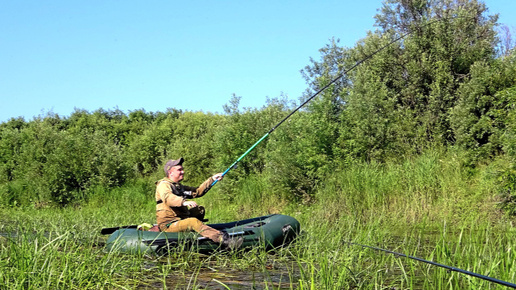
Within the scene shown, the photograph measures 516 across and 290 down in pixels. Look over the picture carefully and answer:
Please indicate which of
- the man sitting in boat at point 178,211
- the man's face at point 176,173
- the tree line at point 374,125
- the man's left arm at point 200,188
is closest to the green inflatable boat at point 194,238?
the man sitting in boat at point 178,211

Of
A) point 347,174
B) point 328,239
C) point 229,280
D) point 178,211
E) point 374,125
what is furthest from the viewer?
point 374,125

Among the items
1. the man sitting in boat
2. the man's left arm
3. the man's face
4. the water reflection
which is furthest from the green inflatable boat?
the man's face

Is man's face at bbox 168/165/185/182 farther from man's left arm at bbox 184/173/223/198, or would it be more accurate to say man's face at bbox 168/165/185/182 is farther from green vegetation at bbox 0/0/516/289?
green vegetation at bbox 0/0/516/289

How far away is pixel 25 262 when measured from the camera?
12.5 feet

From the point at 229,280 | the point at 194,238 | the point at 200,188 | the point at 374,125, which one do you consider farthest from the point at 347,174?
the point at 229,280

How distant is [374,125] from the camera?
1378 cm

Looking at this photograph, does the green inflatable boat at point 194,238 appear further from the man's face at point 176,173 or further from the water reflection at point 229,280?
the man's face at point 176,173

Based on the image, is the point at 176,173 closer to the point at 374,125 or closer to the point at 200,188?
the point at 200,188

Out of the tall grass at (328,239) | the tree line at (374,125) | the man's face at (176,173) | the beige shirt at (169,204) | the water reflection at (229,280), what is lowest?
the water reflection at (229,280)

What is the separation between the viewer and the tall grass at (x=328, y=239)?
3789 mm

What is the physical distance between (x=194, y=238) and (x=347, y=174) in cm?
603

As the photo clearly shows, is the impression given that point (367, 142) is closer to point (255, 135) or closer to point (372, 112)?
point (372, 112)

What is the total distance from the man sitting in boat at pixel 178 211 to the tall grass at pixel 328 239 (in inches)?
11.7

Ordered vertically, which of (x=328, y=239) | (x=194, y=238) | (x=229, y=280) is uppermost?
(x=194, y=238)
